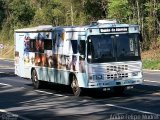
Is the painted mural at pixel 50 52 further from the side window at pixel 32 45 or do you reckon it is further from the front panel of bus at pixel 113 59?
the front panel of bus at pixel 113 59

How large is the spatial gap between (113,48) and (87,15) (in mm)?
40410

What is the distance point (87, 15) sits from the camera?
196 ft

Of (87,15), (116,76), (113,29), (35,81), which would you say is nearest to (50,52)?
(35,81)

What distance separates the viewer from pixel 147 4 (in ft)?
162

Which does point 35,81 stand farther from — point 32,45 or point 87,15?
point 87,15

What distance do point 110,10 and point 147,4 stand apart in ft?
15.1

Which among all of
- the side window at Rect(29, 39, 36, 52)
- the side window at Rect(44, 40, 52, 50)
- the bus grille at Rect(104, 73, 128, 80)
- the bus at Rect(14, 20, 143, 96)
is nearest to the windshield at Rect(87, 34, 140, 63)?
the bus at Rect(14, 20, 143, 96)

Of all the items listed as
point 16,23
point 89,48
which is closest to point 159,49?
point 89,48

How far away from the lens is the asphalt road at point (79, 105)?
14.7m

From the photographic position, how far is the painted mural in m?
20.5

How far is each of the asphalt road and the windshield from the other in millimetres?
1474

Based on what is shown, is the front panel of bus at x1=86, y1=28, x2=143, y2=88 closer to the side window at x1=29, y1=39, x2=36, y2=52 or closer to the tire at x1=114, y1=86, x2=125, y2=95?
the tire at x1=114, y1=86, x2=125, y2=95

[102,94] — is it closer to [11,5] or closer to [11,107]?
[11,107]

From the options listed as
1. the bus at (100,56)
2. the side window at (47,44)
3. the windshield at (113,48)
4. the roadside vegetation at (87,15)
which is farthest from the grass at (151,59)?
the windshield at (113,48)
